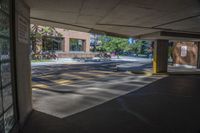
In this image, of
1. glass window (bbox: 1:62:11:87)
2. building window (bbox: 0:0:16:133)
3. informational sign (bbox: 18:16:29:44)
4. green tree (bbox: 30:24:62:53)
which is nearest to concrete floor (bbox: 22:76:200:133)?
building window (bbox: 0:0:16:133)

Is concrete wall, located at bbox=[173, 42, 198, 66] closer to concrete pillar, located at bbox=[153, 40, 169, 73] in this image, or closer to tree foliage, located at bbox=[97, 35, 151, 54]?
concrete pillar, located at bbox=[153, 40, 169, 73]

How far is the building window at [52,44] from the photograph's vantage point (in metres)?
32.3

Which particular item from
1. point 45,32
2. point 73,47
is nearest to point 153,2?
point 45,32

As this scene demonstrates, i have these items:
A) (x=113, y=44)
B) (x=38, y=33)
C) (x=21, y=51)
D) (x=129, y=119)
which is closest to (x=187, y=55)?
(x=38, y=33)

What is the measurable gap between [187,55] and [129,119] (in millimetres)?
21663

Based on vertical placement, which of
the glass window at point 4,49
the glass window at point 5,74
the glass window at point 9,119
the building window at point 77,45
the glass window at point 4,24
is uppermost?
the building window at point 77,45

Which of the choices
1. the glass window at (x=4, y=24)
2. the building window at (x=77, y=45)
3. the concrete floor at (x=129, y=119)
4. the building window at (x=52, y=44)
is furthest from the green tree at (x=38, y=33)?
the glass window at (x=4, y=24)

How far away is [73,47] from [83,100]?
3139 cm

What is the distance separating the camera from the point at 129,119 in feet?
19.7

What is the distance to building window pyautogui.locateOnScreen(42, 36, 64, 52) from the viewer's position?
32.3 m

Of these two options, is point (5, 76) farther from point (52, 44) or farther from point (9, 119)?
point (52, 44)

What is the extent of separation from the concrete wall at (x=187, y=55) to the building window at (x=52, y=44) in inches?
670

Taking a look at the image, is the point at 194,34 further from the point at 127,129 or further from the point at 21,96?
the point at 21,96

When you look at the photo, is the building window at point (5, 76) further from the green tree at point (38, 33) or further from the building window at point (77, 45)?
the building window at point (77, 45)
